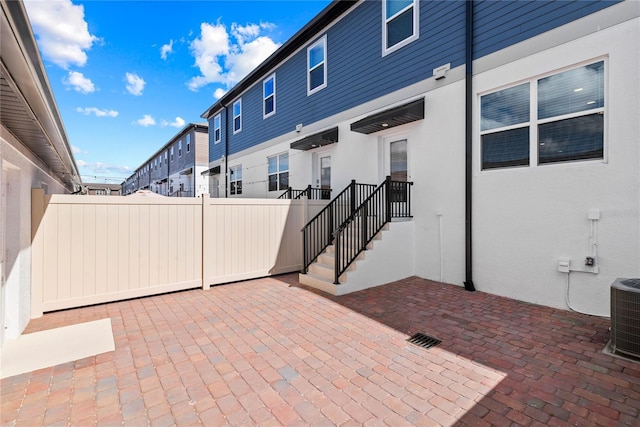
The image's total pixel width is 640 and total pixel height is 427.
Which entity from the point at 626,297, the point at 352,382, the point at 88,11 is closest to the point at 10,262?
the point at 352,382

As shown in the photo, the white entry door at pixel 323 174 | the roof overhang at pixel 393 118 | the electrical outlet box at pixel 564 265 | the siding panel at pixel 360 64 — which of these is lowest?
the electrical outlet box at pixel 564 265

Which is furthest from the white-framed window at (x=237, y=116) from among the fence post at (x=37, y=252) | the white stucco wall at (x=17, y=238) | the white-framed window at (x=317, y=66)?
the white stucco wall at (x=17, y=238)

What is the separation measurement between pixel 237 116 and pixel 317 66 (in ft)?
19.9

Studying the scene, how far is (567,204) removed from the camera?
432 centimetres

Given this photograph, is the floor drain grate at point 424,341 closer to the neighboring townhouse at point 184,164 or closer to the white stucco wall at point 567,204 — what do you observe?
the white stucco wall at point 567,204

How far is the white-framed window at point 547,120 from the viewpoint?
414 centimetres

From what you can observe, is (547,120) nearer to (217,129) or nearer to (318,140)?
(318,140)

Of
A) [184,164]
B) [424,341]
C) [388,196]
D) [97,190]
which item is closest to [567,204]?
[388,196]

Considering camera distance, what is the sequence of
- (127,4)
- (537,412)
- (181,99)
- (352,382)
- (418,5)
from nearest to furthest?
(537,412)
(352,382)
(418,5)
(127,4)
(181,99)

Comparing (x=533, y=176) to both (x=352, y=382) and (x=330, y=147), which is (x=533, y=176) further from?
(x=330, y=147)

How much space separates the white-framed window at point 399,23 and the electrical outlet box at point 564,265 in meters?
5.14

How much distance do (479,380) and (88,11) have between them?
10226 mm

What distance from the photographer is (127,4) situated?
25.7 feet

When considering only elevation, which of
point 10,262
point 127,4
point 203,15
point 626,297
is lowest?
point 626,297
